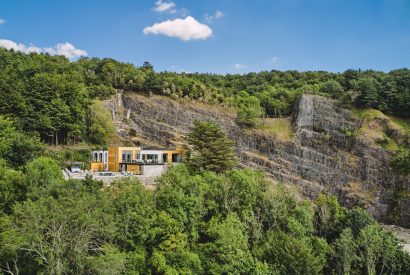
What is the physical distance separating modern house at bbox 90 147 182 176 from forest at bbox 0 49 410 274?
410 centimetres

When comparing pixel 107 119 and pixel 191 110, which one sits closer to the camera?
pixel 107 119

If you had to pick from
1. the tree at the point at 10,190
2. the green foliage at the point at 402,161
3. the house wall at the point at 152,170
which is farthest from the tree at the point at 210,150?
the green foliage at the point at 402,161

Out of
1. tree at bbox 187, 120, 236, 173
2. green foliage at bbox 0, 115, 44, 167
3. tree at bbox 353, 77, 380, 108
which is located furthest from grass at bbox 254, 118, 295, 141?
green foliage at bbox 0, 115, 44, 167

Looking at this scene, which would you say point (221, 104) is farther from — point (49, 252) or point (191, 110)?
point (49, 252)

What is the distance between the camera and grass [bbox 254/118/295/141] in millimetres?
48375

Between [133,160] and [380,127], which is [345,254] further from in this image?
[133,160]

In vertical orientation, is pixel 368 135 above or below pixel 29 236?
above

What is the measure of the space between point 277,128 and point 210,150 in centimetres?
1409

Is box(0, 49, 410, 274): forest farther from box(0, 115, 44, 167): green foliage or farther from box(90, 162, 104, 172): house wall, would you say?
box(90, 162, 104, 172): house wall

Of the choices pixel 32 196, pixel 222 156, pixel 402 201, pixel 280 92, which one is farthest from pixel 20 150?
pixel 402 201

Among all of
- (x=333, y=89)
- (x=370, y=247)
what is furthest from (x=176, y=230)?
(x=333, y=89)

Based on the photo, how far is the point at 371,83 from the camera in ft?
153

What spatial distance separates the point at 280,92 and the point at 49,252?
139 feet

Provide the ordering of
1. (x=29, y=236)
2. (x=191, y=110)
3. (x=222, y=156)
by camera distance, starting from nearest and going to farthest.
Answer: (x=29, y=236), (x=222, y=156), (x=191, y=110)
